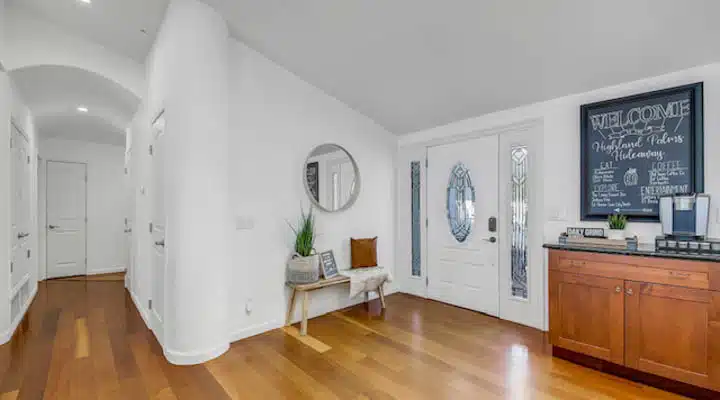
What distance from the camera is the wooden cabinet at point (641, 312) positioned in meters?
2.10

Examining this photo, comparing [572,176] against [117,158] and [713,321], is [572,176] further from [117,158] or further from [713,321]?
[117,158]

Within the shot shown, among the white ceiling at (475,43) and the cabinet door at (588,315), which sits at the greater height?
the white ceiling at (475,43)

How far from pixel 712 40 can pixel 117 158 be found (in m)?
8.08

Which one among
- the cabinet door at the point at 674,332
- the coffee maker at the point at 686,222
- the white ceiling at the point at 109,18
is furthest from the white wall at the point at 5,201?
the coffee maker at the point at 686,222

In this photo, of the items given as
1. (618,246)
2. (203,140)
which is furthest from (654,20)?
(203,140)

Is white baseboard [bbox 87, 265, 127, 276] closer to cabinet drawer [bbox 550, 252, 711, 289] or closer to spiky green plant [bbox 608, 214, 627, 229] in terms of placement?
cabinet drawer [bbox 550, 252, 711, 289]

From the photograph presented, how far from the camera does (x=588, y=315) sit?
2.55 m

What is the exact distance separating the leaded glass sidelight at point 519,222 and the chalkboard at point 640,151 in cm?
53

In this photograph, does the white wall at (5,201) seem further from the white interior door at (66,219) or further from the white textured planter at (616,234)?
the white textured planter at (616,234)

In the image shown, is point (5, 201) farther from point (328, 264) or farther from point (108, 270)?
point (108, 270)

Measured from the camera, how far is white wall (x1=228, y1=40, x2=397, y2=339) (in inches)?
126

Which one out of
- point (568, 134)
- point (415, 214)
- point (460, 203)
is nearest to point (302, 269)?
point (415, 214)

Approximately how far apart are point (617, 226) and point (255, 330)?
10.4 ft

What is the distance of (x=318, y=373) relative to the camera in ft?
8.20
